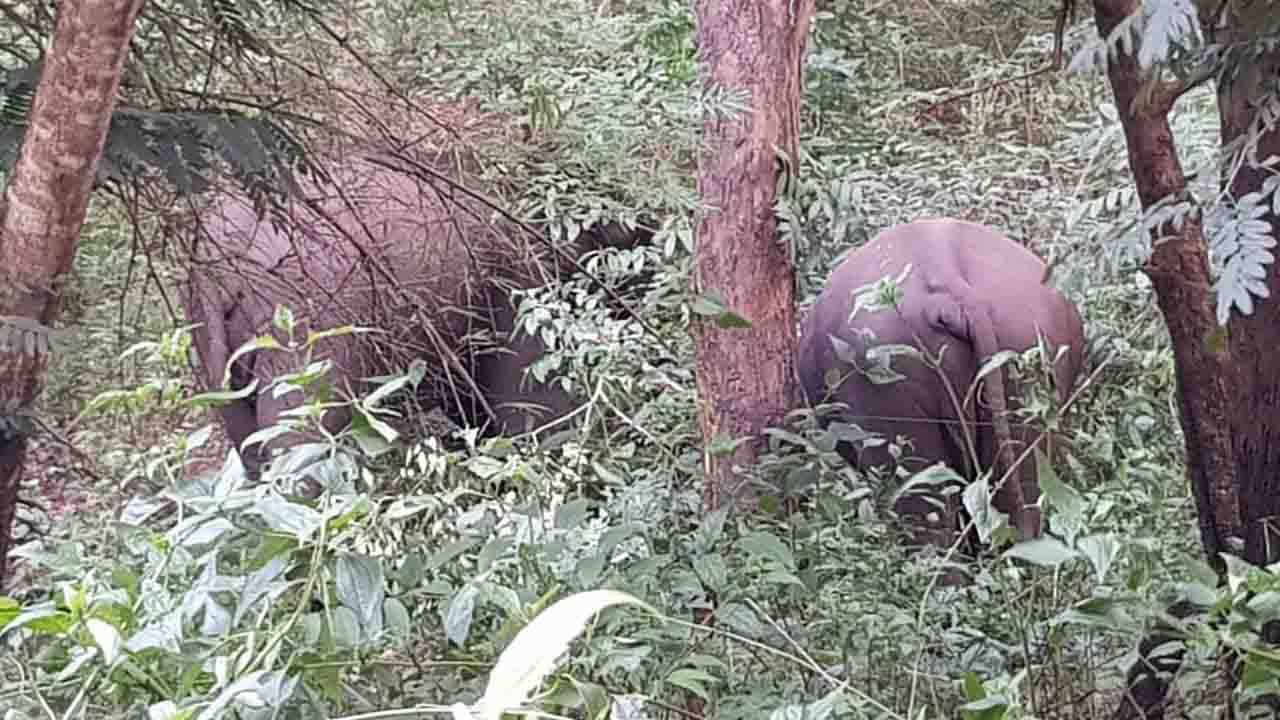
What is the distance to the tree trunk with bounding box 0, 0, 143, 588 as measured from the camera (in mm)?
1589

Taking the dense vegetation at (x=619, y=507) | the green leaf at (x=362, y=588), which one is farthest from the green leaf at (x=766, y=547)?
the green leaf at (x=362, y=588)

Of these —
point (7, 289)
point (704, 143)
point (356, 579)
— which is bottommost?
point (356, 579)

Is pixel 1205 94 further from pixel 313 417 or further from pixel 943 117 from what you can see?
pixel 313 417

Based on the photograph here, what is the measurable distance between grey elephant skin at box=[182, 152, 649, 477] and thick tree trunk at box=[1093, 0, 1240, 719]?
1.11m

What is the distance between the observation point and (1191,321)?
5.90 feet

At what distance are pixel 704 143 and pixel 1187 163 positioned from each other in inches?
37.2

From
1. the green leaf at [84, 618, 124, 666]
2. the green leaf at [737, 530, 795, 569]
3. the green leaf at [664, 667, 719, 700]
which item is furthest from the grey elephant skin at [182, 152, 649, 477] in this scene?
the green leaf at [84, 618, 124, 666]

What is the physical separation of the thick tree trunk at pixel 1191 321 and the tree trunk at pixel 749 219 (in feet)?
3.83

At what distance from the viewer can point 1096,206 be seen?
228cm

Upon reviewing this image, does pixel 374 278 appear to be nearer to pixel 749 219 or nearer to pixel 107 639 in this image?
pixel 749 219

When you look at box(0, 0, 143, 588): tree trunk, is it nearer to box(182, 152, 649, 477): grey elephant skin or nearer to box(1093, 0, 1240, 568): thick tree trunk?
box(182, 152, 649, 477): grey elephant skin

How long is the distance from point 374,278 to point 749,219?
2.81 ft

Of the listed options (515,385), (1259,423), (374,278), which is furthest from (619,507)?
(515,385)

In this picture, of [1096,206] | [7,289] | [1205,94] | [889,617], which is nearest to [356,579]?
[7,289]
